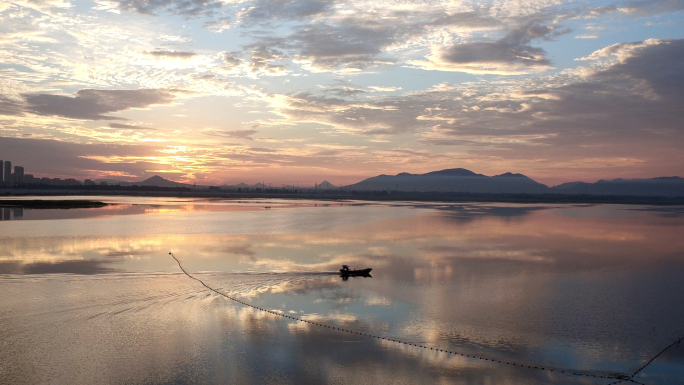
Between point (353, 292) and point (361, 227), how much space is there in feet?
71.7

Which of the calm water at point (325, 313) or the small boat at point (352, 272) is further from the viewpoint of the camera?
the small boat at point (352, 272)

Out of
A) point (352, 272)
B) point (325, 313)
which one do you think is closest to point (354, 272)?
point (352, 272)

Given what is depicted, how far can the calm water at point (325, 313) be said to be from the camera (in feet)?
31.6

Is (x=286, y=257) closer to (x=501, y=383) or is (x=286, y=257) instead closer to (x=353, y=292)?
(x=353, y=292)

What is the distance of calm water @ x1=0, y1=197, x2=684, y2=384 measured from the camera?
31.6 ft

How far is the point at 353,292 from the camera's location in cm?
1575

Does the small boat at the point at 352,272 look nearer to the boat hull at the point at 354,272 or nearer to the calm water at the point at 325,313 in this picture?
the boat hull at the point at 354,272

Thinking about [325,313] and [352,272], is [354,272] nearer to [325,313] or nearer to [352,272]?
[352,272]

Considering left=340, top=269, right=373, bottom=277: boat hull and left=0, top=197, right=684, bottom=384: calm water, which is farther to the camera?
left=340, top=269, right=373, bottom=277: boat hull

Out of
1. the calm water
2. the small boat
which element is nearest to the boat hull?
the small boat

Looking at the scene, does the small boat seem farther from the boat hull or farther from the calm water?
the calm water

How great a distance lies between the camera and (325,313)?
43.5 feet

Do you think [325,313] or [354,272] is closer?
[325,313]

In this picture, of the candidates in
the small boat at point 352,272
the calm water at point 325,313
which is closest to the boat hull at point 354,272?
the small boat at point 352,272
